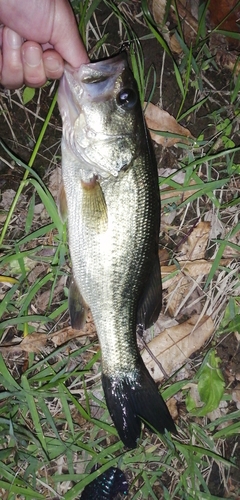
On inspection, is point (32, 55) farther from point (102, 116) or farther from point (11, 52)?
point (102, 116)

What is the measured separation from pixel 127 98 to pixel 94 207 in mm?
591

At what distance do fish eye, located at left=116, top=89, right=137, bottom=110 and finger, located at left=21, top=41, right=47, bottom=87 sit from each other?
52cm

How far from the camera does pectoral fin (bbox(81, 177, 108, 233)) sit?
2.48 m

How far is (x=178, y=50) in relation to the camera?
3176 millimetres

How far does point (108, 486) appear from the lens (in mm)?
2988

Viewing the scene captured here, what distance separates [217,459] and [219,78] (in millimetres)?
2633

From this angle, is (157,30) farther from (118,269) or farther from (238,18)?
(118,269)

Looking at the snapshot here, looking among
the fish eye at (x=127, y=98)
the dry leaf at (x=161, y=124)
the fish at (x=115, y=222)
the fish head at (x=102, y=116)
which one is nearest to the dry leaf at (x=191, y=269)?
the fish at (x=115, y=222)

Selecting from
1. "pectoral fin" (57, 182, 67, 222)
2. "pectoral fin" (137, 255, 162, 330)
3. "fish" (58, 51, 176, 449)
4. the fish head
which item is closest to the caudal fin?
"fish" (58, 51, 176, 449)

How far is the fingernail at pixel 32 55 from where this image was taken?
258cm

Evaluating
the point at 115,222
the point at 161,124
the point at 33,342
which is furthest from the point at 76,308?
the point at 161,124

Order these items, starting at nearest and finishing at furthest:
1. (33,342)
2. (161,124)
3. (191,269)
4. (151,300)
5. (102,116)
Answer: (102,116), (151,300), (33,342), (161,124), (191,269)

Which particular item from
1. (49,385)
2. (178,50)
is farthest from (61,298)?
(178,50)

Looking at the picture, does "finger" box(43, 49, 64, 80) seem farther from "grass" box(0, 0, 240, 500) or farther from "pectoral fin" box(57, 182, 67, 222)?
"pectoral fin" box(57, 182, 67, 222)
